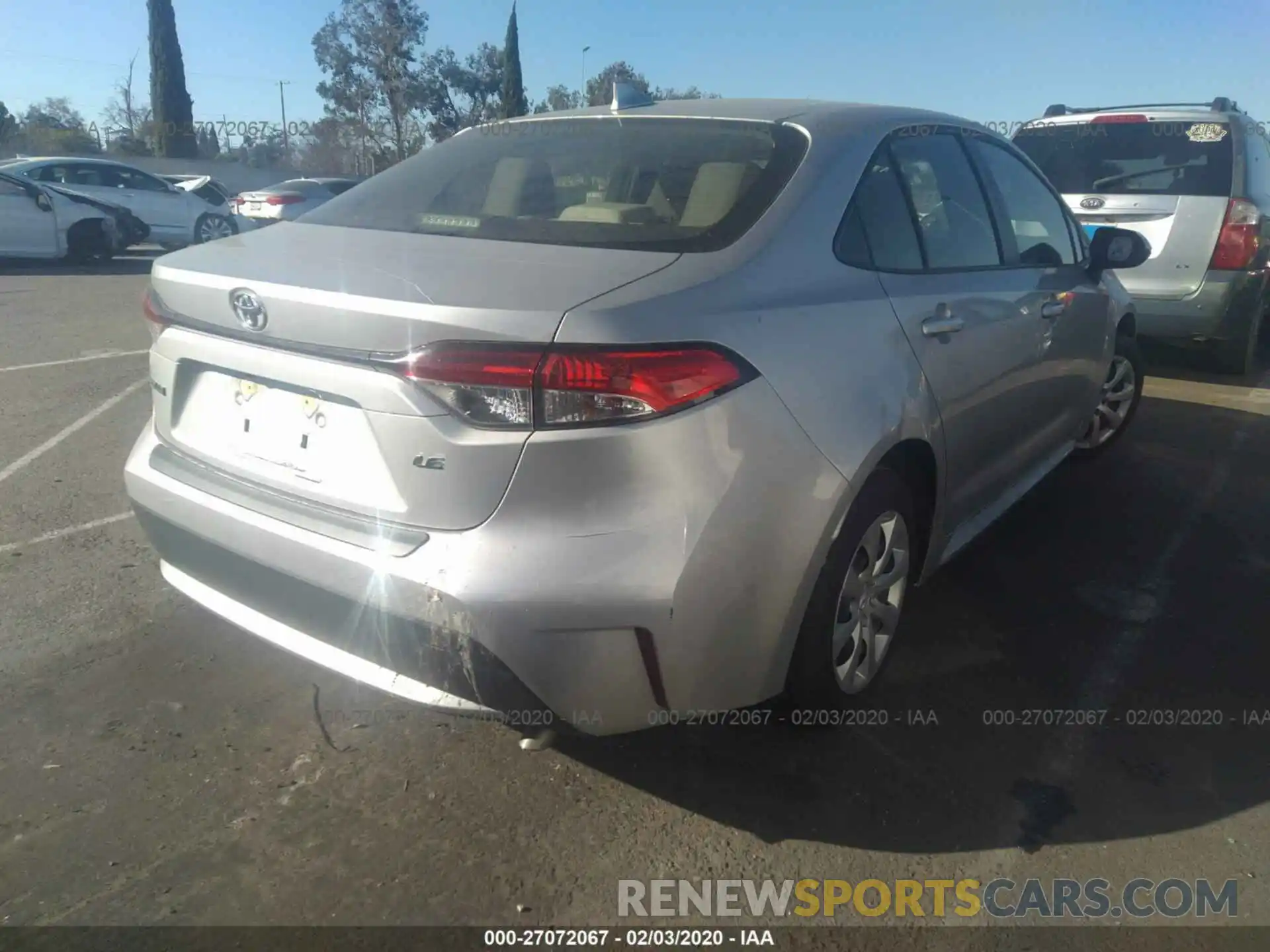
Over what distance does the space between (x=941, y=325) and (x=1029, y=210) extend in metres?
1.40

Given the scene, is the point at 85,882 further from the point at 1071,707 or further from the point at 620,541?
the point at 1071,707

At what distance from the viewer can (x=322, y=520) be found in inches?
87.7

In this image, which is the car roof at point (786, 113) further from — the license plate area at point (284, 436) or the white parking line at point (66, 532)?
the white parking line at point (66, 532)

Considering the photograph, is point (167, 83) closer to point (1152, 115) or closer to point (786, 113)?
point (1152, 115)

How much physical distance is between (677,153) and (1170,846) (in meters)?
2.17

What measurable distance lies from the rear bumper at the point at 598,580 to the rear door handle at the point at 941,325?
689 mm

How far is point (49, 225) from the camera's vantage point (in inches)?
523

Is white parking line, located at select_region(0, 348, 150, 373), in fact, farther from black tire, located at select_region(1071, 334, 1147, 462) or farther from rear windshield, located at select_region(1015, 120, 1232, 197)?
rear windshield, located at select_region(1015, 120, 1232, 197)

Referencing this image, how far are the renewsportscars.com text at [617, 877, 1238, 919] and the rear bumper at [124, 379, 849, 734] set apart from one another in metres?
0.40

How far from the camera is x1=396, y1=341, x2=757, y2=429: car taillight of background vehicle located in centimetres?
197

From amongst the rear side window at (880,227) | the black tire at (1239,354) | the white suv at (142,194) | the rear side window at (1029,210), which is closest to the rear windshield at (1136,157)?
the black tire at (1239,354)

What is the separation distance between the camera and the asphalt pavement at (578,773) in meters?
2.27

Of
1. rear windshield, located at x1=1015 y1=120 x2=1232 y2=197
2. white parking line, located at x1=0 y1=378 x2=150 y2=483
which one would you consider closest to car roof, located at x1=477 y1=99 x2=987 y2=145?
white parking line, located at x1=0 y1=378 x2=150 y2=483

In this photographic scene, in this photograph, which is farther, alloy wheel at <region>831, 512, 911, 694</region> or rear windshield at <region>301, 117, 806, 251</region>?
alloy wheel at <region>831, 512, 911, 694</region>
